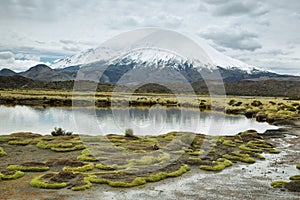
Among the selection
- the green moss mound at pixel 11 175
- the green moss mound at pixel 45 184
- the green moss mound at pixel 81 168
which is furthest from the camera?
the green moss mound at pixel 81 168

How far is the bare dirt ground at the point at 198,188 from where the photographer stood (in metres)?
19.1

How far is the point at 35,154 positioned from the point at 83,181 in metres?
10.7

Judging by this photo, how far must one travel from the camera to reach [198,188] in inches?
834

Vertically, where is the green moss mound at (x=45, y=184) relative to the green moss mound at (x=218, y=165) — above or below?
above

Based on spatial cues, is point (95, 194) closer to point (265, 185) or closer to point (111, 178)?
point (111, 178)

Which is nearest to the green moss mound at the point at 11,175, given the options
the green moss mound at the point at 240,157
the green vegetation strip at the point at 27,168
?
the green vegetation strip at the point at 27,168

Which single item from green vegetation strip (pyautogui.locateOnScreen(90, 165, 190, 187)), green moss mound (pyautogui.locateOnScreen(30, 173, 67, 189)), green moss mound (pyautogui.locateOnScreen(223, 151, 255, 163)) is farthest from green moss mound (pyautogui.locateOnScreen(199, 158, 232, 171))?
green moss mound (pyautogui.locateOnScreen(30, 173, 67, 189))

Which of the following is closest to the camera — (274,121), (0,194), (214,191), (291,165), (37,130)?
(0,194)

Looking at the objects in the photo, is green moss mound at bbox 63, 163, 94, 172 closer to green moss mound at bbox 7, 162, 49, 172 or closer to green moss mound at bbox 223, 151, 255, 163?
green moss mound at bbox 7, 162, 49, 172

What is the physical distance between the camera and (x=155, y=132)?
52.5 meters

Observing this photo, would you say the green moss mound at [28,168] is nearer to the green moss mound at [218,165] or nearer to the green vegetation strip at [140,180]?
the green vegetation strip at [140,180]

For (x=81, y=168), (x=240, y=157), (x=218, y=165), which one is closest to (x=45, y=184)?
(x=81, y=168)

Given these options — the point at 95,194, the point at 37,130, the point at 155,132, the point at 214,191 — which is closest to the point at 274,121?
the point at 155,132

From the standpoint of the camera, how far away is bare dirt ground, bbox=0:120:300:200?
62.7ft
